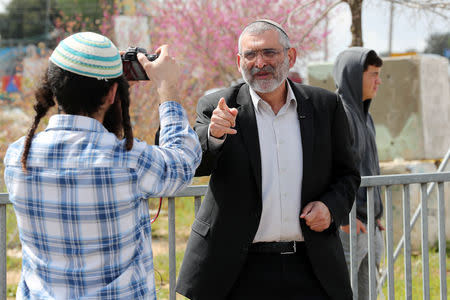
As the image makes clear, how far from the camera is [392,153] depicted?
8281mm

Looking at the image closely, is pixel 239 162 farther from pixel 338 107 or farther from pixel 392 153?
pixel 392 153

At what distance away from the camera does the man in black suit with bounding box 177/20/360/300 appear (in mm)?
2777

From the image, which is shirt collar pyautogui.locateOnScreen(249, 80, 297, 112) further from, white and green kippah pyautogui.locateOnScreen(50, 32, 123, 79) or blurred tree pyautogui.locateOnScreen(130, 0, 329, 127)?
blurred tree pyautogui.locateOnScreen(130, 0, 329, 127)

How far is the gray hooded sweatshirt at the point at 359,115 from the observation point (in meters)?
4.18

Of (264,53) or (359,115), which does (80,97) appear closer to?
(264,53)

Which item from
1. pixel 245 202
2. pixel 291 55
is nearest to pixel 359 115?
pixel 291 55

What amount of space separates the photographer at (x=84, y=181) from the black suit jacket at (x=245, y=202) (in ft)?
2.20

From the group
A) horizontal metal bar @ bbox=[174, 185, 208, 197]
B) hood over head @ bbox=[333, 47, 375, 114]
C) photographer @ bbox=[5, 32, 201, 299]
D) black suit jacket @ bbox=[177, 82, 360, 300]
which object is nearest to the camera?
photographer @ bbox=[5, 32, 201, 299]

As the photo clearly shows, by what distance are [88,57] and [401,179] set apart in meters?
2.35

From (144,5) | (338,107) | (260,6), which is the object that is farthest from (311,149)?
(144,5)

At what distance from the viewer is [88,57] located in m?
1.99

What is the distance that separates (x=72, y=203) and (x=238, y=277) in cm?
108

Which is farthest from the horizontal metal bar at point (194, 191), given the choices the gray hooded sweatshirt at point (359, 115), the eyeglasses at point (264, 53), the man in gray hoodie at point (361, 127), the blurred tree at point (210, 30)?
the blurred tree at point (210, 30)

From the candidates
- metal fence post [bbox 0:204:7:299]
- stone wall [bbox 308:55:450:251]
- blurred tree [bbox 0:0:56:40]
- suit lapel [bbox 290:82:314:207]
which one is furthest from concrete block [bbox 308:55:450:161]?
blurred tree [bbox 0:0:56:40]
